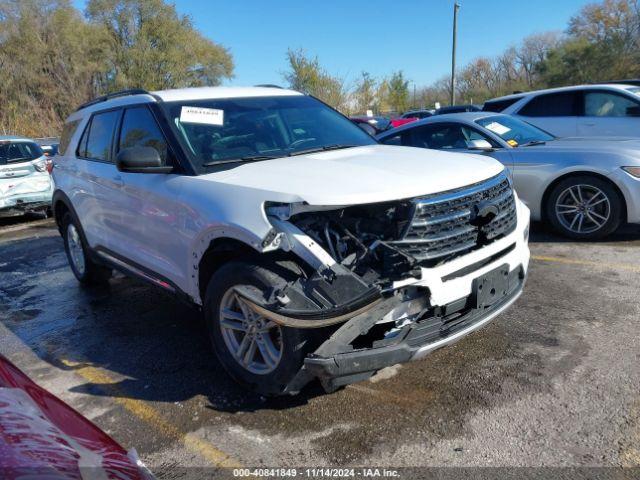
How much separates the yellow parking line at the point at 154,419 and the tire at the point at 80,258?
68.9 inches

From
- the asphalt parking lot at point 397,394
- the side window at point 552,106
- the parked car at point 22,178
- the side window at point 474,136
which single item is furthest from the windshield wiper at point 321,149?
A: the parked car at point 22,178

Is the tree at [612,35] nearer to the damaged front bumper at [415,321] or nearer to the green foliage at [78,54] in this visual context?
the green foliage at [78,54]

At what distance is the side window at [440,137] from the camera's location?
22.9ft

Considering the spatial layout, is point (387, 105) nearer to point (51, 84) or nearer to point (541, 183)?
point (51, 84)

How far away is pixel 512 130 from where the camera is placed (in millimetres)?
6883

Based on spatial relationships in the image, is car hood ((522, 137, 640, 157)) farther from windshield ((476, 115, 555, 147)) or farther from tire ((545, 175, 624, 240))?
tire ((545, 175, 624, 240))

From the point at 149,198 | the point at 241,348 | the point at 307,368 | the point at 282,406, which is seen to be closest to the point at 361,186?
the point at 307,368

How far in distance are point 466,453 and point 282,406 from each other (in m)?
1.09

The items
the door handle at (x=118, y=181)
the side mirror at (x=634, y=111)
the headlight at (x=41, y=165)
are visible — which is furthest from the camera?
the headlight at (x=41, y=165)

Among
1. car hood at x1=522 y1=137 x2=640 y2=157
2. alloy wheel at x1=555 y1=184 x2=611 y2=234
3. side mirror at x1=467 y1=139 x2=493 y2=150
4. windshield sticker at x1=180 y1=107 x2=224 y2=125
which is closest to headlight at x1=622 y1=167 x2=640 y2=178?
car hood at x1=522 y1=137 x2=640 y2=157

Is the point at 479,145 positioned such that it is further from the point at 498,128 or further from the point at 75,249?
the point at 75,249

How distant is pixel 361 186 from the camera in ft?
9.48

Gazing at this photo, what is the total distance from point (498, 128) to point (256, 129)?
3.91 metres

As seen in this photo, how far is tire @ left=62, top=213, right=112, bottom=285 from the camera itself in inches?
218
